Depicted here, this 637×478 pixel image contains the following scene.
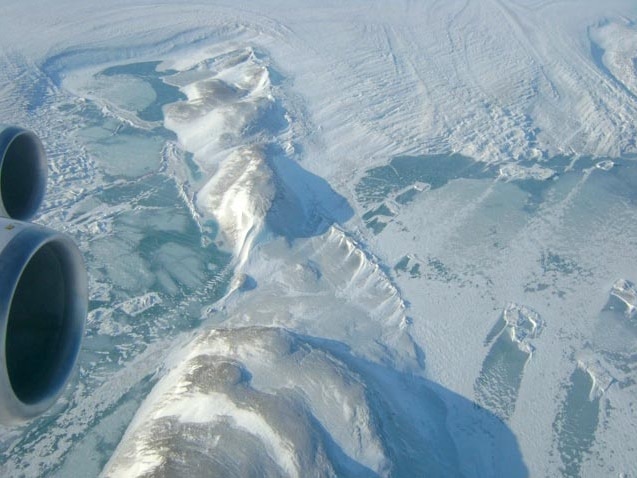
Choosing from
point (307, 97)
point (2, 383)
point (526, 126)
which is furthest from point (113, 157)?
point (526, 126)

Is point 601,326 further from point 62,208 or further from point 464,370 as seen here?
point 62,208

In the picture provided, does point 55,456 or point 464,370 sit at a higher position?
point 464,370

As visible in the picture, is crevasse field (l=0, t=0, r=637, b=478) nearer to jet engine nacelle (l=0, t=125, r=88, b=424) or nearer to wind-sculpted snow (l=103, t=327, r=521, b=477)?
wind-sculpted snow (l=103, t=327, r=521, b=477)

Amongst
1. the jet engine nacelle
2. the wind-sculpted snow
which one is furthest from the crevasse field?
the jet engine nacelle

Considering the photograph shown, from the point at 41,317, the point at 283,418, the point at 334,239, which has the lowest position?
the point at 334,239

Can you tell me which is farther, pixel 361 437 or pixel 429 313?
pixel 429 313

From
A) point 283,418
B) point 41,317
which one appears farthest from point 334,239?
point 41,317

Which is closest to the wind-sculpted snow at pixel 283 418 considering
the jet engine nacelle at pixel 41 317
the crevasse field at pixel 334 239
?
the crevasse field at pixel 334 239

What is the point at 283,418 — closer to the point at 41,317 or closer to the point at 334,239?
the point at 41,317

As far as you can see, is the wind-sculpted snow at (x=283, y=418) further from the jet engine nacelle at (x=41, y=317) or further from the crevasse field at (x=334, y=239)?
the jet engine nacelle at (x=41, y=317)
